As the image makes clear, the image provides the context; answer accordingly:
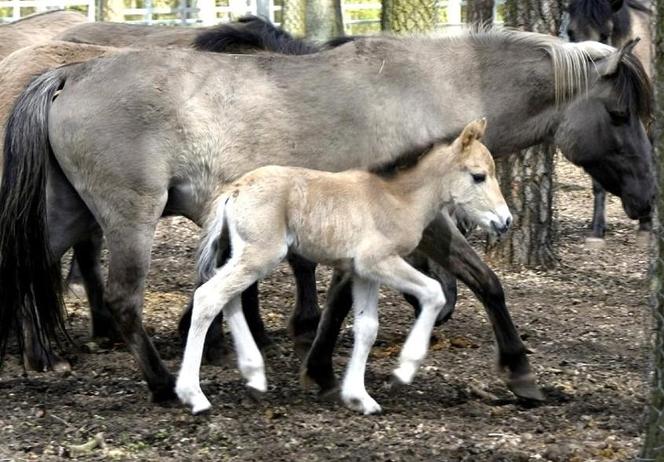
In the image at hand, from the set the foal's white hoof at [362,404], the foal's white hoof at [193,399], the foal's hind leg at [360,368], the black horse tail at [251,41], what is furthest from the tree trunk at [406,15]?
the foal's white hoof at [193,399]

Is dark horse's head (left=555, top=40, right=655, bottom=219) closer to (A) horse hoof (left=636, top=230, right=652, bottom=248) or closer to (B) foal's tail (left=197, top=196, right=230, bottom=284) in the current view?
(B) foal's tail (left=197, top=196, right=230, bottom=284)

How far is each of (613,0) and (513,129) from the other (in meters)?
4.43

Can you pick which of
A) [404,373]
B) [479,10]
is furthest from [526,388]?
[479,10]

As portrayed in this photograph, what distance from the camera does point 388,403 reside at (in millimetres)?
6070

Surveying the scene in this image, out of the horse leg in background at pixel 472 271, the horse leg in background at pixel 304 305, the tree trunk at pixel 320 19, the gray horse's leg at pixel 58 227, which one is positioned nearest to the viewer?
the horse leg in background at pixel 472 271

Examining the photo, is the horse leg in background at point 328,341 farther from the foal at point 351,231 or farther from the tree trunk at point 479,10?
the tree trunk at point 479,10

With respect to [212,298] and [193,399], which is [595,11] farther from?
[193,399]

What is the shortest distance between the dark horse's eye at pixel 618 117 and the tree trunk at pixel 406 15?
6.47 meters

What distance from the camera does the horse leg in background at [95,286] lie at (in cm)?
770

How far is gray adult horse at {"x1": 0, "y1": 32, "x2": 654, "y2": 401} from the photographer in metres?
6.28

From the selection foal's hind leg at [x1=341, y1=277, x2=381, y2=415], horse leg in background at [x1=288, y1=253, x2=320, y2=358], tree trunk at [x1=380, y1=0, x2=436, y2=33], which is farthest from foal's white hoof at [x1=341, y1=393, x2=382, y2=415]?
tree trunk at [x1=380, y1=0, x2=436, y2=33]

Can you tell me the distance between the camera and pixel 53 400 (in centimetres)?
629

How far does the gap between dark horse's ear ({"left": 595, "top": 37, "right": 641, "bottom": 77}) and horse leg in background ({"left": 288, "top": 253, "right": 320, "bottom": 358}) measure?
210 centimetres

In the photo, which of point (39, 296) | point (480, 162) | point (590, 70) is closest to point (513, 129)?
point (590, 70)
